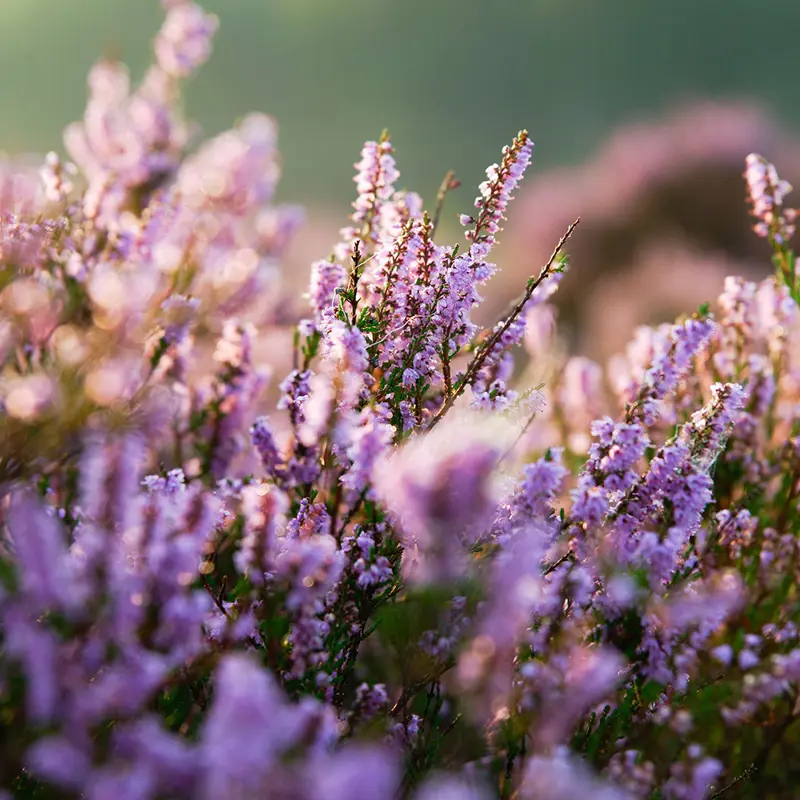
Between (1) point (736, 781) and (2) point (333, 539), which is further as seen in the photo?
(1) point (736, 781)

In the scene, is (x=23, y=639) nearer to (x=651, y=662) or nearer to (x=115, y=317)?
(x=115, y=317)

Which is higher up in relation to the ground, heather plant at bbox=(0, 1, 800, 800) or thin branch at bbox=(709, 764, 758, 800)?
heather plant at bbox=(0, 1, 800, 800)

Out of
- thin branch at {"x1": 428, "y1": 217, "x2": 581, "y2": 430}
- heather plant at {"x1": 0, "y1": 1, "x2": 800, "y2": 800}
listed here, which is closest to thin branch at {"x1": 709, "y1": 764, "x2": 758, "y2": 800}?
heather plant at {"x1": 0, "y1": 1, "x2": 800, "y2": 800}

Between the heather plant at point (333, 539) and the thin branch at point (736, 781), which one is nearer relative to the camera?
the heather plant at point (333, 539)

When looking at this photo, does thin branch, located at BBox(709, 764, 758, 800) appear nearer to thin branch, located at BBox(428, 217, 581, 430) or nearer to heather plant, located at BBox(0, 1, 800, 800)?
heather plant, located at BBox(0, 1, 800, 800)

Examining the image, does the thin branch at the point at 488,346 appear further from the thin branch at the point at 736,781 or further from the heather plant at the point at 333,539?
the thin branch at the point at 736,781

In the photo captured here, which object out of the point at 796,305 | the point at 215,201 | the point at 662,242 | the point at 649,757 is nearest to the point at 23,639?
the point at 215,201

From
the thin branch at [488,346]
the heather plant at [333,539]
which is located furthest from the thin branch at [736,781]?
the thin branch at [488,346]

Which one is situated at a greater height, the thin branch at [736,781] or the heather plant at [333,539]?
the heather plant at [333,539]

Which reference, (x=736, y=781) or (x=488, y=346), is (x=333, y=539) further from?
(x=736, y=781)

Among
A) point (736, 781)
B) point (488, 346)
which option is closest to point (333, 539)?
point (488, 346)
